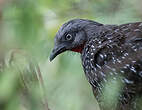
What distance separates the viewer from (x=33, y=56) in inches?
160

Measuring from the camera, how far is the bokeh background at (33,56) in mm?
3570

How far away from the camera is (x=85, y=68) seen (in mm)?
4570

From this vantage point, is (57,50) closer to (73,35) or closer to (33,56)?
(73,35)

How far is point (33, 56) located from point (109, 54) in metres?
0.74

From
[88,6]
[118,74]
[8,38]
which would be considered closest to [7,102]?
[8,38]

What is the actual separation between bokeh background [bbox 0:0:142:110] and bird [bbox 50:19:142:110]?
139 millimetres

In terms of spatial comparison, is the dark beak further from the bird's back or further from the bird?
the bird's back

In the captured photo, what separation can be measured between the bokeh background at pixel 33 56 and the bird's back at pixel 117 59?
0.20 metres

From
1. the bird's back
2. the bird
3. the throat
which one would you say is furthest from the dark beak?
the bird's back

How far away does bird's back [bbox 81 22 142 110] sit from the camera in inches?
151

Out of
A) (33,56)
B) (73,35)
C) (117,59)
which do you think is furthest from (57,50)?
(117,59)

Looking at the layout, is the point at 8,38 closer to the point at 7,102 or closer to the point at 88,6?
the point at 7,102

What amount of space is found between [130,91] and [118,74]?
0.63ft

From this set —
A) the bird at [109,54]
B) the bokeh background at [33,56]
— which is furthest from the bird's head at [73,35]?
the bokeh background at [33,56]
